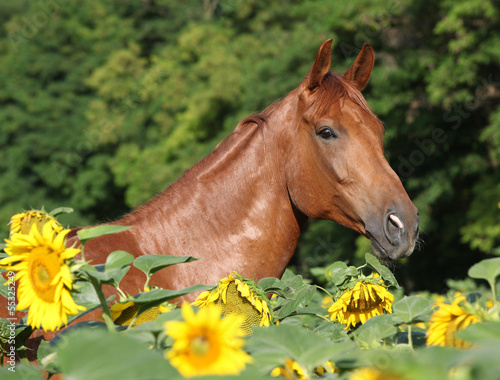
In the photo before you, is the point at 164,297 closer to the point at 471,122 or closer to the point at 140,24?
the point at 471,122

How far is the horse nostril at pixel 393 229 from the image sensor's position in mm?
2434

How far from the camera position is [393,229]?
2.46 m

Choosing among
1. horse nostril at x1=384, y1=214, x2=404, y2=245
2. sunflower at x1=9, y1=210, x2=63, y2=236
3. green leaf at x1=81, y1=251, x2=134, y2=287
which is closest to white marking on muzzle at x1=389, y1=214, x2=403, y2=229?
horse nostril at x1=384, y1=214, x2=404, y2=245

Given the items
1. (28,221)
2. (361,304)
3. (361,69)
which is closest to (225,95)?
(361,69)

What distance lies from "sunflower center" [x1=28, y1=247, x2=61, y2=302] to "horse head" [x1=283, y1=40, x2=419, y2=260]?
5.26 ft

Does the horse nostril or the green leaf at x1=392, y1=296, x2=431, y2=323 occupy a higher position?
the green leaf at x1=392, y1=296, x2=431, y2=323

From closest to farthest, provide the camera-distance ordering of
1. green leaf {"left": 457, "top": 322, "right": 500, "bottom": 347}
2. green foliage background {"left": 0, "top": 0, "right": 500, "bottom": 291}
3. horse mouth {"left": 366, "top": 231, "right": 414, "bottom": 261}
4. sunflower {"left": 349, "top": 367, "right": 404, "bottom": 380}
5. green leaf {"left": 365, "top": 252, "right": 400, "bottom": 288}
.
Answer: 1. sunflower {"left": 349, "top": 367, "right": 404, "bottom": 380}
2. green leaf {"left": 457, "top": 322, "right": 500, "bottom": 347}
3. green leaf {"left": 365, "top": 252, "right": 400, "bottom": 288}
4. horse mouth {"left": 366, "top": 231, "right": 414, "bottom": 261}
5. green foliage background {"left": 0, "top": 0, "right": 500, "bottom": 291}

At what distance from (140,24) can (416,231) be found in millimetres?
28966

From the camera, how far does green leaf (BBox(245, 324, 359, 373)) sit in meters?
1.03

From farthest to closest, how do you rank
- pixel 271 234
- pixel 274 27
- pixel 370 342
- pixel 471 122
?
pixel 274 27, pixel 471 122, pixel 271 234, pixel 370 342

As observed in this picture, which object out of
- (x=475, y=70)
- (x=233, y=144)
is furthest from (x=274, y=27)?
(x=233, y=144)

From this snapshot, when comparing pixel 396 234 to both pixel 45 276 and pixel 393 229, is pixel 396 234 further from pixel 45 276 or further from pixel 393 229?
pixel 45 276

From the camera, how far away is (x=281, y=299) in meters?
2.05

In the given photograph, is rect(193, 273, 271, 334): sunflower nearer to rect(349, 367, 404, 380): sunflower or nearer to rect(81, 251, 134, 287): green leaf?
rect(81, 251, 134, 287): green leaf
